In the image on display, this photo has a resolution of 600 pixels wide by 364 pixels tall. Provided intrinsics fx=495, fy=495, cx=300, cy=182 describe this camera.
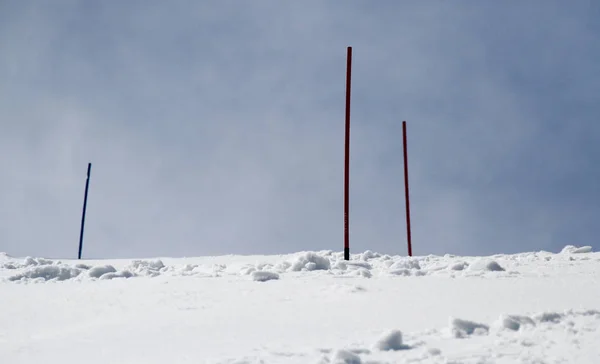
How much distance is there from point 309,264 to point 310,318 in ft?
9.96

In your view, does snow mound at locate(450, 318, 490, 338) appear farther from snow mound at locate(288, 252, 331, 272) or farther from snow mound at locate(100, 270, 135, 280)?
snow mound at locate(100, 270, 135, 280)

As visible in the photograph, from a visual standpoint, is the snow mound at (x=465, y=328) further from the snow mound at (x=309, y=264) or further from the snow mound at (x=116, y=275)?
the snow mound at (x=116, y=275)

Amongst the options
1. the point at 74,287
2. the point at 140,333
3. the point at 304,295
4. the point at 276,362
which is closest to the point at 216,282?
the point at 304,295

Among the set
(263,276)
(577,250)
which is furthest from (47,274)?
(577,250)

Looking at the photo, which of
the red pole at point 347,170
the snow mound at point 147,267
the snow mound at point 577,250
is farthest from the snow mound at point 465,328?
the snow mound at point 577,250

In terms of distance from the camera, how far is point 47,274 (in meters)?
7.67

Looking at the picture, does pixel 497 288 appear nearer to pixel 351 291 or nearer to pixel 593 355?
pixel 351 291

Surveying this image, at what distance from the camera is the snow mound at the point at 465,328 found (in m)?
3.53

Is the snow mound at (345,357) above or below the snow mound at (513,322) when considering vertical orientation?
below

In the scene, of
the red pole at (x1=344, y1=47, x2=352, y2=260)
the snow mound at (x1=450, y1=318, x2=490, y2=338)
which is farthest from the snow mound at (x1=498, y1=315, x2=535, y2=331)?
the red pole at (x1=344, y1=47, x2=352, y2=260)

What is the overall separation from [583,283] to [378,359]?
4154mm

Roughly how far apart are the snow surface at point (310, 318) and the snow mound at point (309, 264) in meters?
0.23

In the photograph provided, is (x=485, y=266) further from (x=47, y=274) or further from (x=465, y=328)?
(x=47, y=274)

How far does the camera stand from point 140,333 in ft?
12.6
